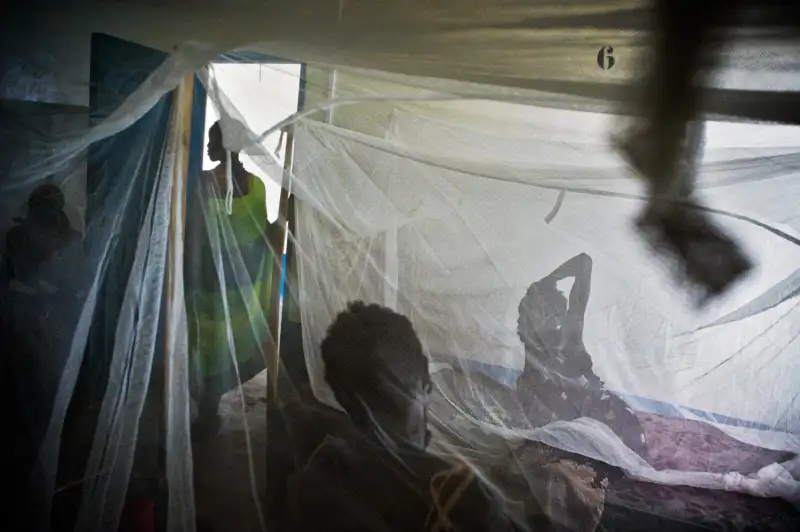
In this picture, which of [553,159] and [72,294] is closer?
[553,159]

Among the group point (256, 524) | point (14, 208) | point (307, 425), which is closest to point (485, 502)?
point (307, 425)

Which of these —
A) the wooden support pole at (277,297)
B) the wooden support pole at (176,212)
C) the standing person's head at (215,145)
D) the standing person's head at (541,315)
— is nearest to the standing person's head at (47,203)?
the wooden support pole at (176,212)

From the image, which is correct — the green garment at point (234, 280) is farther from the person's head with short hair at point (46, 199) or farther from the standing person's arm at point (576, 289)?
the standing person's arm at point (576, 289)

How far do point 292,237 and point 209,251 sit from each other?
23 cm

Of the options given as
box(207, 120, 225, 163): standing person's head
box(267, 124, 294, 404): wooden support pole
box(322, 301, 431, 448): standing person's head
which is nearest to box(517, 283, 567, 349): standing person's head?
box(322, 301, 431, 448): standing person's head

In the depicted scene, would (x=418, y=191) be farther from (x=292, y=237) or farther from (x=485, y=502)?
(x=485, y=502)

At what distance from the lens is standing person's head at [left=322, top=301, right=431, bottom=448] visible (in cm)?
142

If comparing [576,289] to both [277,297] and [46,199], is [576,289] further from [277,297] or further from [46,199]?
[46,199]

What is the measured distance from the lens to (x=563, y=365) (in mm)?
1355

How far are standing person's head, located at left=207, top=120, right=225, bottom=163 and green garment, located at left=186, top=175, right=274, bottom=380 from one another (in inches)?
3.6

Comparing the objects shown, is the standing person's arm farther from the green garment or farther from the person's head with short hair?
the person's head with short hair

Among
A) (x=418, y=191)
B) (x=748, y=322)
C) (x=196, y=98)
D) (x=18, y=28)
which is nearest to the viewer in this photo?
(x=748, y=322)

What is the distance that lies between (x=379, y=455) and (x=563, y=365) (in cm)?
47

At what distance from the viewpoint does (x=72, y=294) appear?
5.61 ft
